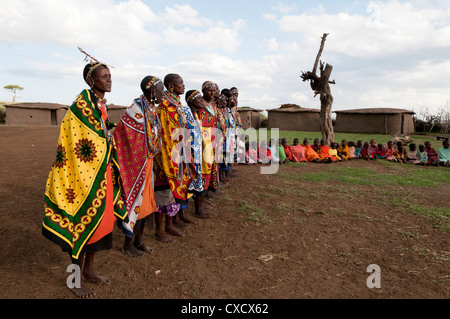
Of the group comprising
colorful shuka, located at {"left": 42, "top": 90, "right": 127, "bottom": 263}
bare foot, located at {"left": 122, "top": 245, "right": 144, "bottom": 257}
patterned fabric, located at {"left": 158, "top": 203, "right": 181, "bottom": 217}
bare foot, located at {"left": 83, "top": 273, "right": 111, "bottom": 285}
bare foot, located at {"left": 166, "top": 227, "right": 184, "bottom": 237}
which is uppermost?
colorful shuka, located at {"left": 42, "top": 90, "right": 127, "bottom": 263}

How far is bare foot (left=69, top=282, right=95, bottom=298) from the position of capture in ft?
9.02

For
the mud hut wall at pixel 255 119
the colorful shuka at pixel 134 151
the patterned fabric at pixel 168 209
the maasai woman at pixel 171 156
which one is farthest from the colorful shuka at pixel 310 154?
the mud hut wall at pixel 255 119

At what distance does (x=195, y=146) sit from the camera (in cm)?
434

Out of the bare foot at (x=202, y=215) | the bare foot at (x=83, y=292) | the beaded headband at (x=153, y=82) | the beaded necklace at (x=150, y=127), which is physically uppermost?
the beaded headband at (x=153, y=82)

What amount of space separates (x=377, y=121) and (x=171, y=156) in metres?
22.7

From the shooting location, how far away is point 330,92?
13.1 metres

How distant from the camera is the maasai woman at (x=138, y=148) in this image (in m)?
3.36

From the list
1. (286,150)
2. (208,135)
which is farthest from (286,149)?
(208,135)

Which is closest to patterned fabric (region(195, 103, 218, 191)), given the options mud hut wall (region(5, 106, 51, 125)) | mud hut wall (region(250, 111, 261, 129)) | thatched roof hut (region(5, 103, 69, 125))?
mud hut wall (region(250, 111, 261, 129))

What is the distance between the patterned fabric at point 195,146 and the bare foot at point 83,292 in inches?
79.5

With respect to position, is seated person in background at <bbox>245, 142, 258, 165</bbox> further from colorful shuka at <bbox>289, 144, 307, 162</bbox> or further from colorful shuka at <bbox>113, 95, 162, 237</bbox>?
colorful shuka at <bbox>113, 95, 162, 237</bbox>

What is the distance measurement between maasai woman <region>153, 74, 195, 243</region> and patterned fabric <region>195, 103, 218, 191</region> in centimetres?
70

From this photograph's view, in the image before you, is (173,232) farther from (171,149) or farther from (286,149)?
(286,149)

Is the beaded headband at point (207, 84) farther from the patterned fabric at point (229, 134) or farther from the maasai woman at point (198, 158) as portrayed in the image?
the patterned fabric at point (229, 134)
